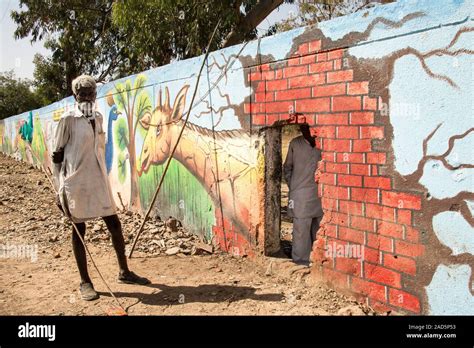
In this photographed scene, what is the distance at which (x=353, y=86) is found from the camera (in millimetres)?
3088

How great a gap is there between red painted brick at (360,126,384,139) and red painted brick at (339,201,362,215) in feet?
1.67

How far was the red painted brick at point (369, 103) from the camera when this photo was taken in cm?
294

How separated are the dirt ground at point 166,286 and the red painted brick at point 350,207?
0.68m

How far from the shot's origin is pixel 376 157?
2.96 metres

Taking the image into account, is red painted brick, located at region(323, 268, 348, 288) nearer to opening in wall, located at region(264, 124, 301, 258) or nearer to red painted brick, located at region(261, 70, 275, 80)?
opening in wall, located at region(264, 124, 301, 258)

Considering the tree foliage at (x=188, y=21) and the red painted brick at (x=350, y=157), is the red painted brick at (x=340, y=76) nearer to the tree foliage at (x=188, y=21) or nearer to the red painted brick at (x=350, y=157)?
the red painted brick at (x=350, y=157)

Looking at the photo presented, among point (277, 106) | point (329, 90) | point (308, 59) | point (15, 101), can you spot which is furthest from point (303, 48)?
point (15, 101)

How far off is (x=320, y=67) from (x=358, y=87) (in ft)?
1.42

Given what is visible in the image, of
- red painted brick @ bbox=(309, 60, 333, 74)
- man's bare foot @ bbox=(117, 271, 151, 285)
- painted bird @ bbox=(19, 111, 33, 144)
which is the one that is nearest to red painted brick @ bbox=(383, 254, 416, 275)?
red painted brick @ bbox=(309, 60, 333, 74)

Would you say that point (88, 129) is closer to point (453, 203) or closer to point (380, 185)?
point (380, 185)

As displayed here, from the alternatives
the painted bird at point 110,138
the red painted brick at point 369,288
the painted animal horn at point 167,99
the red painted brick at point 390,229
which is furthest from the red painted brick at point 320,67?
the painted bird at point 110,138

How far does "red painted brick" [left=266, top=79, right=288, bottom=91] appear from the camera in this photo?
3.74m

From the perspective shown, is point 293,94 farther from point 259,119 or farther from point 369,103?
point 369,103
